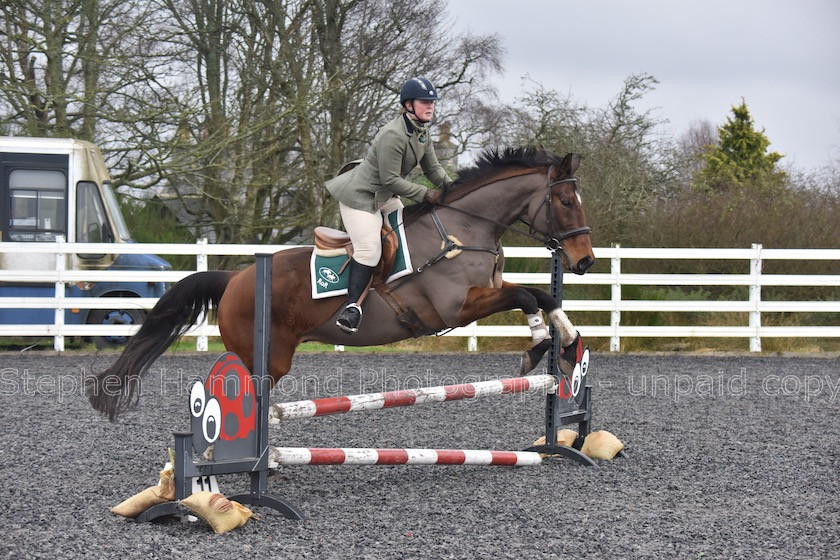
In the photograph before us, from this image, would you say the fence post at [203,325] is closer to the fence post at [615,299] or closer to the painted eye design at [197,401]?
the fence post at [615,299]

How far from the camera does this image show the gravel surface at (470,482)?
12.9 ft

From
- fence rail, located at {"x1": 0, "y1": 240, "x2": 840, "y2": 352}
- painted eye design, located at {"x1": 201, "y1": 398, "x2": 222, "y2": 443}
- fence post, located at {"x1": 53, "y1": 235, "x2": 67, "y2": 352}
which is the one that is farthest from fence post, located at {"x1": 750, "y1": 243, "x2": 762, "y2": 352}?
painted eye design, located at {"x1": 201, "y1": 398, "x2": 222, "y2": 443}

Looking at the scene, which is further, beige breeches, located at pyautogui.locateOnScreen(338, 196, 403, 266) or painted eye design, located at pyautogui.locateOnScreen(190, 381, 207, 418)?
beige breeches, located at pyautogui.locateOnScreen(338, 196, 403, 266)

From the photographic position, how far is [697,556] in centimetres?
376

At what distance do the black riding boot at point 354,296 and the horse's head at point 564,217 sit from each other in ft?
3.38

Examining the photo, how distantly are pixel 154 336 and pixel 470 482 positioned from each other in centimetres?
206

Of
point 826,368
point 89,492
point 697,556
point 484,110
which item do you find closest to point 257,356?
point 89,492

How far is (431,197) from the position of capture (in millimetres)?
5422

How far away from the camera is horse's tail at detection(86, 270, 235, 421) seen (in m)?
5.08

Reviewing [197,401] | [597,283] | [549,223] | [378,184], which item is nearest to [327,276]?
[378,184]

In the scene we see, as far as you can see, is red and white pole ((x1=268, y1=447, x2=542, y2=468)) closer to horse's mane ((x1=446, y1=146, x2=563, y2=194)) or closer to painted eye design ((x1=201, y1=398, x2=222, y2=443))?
painted eye design ((x1=201, y1=398, x2=222, y2=443))

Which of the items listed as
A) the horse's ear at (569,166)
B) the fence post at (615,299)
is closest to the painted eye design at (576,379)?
the horse's ear at (569,166)

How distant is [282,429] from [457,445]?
58.5 inches

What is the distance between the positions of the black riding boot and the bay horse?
142 millimetres
